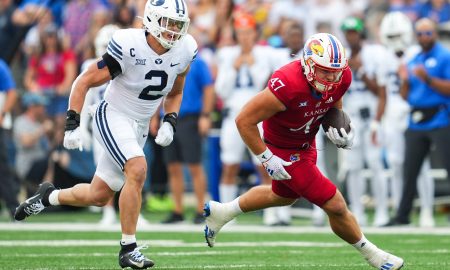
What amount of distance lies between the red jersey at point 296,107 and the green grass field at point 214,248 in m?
A: 0.87

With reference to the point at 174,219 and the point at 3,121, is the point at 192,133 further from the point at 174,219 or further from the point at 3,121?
the point at 3,121

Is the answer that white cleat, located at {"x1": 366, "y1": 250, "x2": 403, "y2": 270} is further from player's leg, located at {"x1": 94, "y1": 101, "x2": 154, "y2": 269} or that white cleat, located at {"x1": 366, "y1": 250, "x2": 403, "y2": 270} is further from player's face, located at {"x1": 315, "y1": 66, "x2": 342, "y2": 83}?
player's leg, located at {"x1": 94, "y1": 101, "x2": 154, "y2": 269}

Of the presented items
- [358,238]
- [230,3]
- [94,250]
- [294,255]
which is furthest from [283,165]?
[230,3]

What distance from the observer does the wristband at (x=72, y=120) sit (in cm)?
707

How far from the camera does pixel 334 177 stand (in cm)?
1297

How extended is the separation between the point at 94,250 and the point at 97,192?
1.18 meters

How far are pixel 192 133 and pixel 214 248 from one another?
11.0 feet

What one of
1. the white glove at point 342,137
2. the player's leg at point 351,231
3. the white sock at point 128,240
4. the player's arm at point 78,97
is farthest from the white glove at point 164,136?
the player's leg at point 351,231

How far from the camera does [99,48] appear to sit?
38.3ft

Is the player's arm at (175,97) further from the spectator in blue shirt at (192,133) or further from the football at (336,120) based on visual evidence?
the spectator in blue shirt at (192,133)

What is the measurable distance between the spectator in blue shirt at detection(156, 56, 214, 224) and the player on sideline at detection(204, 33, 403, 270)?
455 cm

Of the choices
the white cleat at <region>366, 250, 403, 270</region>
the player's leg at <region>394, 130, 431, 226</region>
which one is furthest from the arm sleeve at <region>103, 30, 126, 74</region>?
the player's leg at <region>394, 130, 431, 226</region>

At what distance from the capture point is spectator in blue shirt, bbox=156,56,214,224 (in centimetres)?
1187

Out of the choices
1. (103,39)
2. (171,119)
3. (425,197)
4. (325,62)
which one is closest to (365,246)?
(325,62)
